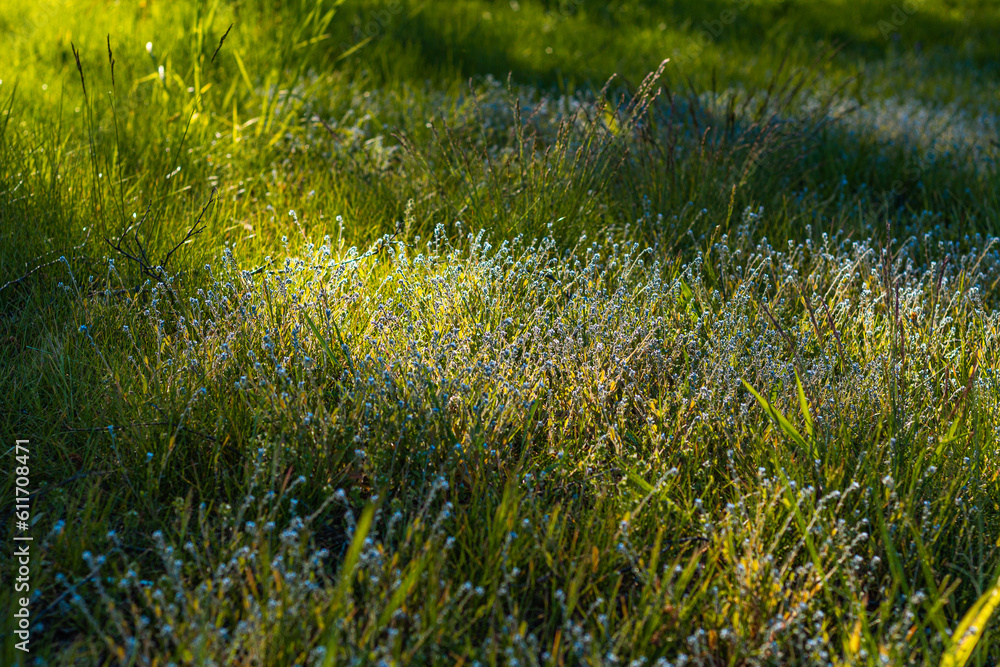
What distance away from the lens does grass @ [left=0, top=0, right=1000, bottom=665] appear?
1.78 metres

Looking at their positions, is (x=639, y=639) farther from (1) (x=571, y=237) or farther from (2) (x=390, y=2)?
(2) (x=390, y=2)

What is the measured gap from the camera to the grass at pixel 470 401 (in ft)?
5.85

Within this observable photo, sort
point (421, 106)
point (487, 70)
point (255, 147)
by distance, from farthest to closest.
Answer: point (487, 70) → point (421, 106) → point (255, 147)

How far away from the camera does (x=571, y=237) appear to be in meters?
3.48

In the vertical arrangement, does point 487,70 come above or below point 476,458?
above

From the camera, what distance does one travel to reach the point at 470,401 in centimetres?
230

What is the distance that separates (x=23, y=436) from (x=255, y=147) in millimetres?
2250

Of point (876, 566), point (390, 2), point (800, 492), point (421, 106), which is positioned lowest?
point (876, 566)

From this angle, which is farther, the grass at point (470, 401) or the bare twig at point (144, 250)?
the bare twig at point (144, 250)

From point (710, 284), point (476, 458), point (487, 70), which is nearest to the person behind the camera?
point (476, 458)

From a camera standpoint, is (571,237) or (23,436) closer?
(23,436)

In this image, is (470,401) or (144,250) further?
(144,250)

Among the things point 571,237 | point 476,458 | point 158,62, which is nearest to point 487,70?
point 158,62

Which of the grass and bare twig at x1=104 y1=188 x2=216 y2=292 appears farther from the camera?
bare twig at x1=104 y1=188 x2=216 y2=292
